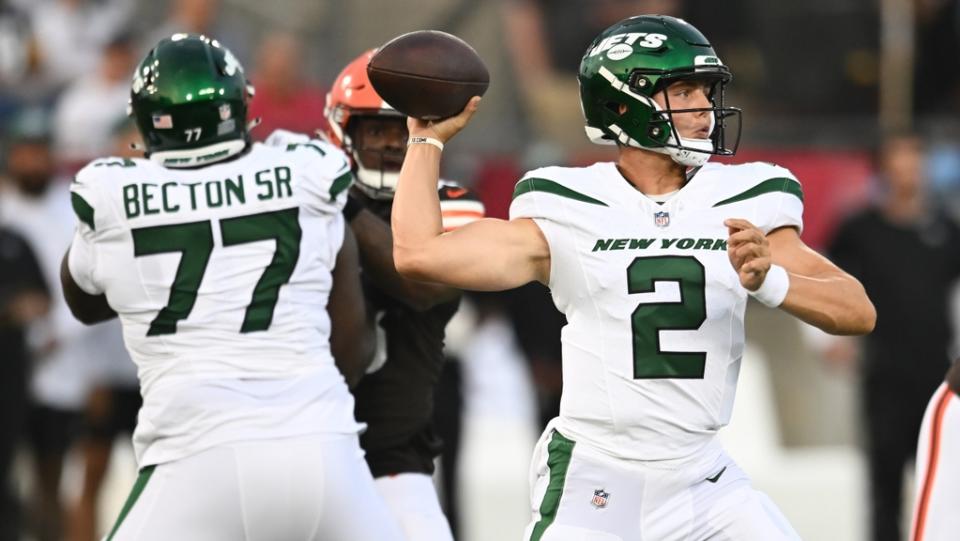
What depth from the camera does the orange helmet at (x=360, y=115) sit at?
498 centimetres

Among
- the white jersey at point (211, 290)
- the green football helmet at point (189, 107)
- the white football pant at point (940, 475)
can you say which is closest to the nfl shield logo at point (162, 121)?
the green football helmet at point (189, 107)

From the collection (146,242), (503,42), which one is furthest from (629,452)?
(503,42)

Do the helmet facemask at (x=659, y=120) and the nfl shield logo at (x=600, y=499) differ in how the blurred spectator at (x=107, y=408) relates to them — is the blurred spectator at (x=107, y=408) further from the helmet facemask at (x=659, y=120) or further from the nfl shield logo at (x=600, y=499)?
the nfl shield logo at (x=600, y=499)

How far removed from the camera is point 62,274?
14.9 ft

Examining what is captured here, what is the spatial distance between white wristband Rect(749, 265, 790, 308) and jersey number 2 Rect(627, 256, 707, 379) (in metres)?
0.18

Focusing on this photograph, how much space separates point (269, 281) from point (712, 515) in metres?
1.29

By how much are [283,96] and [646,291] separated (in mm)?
6146

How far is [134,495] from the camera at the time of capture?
424 centimetres

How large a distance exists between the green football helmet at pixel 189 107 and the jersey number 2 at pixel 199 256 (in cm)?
26

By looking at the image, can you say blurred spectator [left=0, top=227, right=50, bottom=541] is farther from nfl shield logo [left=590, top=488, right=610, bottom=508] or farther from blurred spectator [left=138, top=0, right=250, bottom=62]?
nfl shield logo [left=590, top=488, right=610, bottom=508]

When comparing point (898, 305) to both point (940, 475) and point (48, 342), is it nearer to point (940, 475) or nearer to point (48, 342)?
point (48, 342)

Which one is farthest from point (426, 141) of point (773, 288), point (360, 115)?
point (360, 115)

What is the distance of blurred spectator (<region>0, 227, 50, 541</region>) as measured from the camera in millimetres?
8289

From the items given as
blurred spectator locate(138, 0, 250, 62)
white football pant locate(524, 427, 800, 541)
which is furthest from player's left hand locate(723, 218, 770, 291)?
blurred spectator locate(138, 0, 250, 62)
